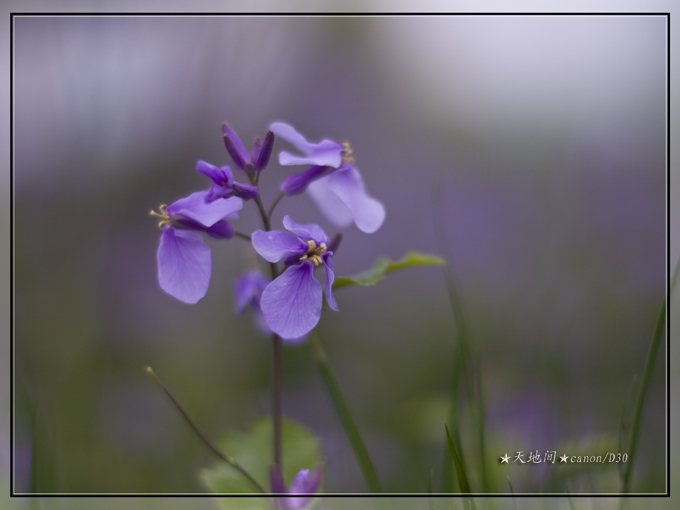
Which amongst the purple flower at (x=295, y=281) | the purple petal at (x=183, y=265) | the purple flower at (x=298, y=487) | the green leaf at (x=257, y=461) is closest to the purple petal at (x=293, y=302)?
the purple flower at (x=295, y=281)

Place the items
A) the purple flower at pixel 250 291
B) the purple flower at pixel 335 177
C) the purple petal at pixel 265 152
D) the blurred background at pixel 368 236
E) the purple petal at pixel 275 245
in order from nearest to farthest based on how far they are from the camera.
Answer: the purple petal at pixel 275 245, the purple petal at pixel 265 152, the purple flower at pixel 335 177, the purple flower at pixel 250 291, the blurred background at pixel 368 236

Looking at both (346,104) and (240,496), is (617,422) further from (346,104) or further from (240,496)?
(346,104)

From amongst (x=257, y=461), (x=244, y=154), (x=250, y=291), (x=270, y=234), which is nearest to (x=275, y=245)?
(x=270, y=234)

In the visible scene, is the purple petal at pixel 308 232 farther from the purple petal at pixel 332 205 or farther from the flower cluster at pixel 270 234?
the purple petal at pixel 332 205

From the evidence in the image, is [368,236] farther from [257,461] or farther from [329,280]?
[329,280]

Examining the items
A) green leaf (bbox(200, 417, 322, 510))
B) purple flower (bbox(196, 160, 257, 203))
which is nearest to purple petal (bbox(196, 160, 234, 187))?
purple flower (bbox(196, 160, 257, 203))
